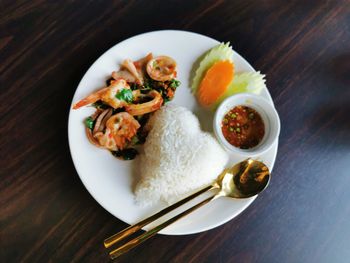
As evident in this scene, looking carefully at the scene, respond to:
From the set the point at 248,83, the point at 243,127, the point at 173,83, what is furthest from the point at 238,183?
the point at 173,83

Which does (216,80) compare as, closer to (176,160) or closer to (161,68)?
(161,68)

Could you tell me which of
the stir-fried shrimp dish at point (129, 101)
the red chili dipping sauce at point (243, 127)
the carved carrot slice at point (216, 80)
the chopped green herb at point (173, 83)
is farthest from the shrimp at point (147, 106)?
the red chili dipping sauce at point (243, 127)

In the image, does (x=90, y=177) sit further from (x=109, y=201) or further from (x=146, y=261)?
(x=146, y=261)

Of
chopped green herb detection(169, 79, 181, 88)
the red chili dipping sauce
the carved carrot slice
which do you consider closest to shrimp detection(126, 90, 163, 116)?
chopped green herb detection(169, 79, 181, 88)

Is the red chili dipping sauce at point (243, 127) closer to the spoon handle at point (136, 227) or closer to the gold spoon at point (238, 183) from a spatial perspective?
the gold spoon at point (238, 183)

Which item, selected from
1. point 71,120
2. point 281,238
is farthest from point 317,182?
point 71,120
